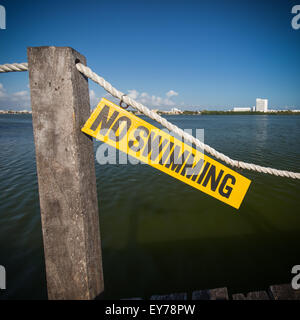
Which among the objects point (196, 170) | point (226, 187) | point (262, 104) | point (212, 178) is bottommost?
point (226, 187)

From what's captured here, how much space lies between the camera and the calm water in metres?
3.30

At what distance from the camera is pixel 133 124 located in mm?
1580

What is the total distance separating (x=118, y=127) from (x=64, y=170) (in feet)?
1.96

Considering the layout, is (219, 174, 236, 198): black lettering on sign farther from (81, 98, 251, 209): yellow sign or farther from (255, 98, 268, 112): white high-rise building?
(255, 98, 268, 112): white high-rise building

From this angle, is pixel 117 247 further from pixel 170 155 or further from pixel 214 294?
pixel 170 155

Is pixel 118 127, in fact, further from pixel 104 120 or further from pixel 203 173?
pixel 203 173

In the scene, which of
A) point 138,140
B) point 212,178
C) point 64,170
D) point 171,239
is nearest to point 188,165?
point 212,178

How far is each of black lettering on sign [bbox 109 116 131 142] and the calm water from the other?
3.04 meters

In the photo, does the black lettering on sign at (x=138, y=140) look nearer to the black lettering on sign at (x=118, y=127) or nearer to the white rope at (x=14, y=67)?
the black lettering on sign at (x=118, y=127)

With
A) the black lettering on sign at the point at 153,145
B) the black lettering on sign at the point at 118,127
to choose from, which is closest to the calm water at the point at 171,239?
the black lettering on sign at the point at 153,145

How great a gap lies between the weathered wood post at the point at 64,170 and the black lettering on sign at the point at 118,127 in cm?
24

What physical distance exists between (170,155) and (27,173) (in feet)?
31.3

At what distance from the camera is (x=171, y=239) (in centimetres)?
439
